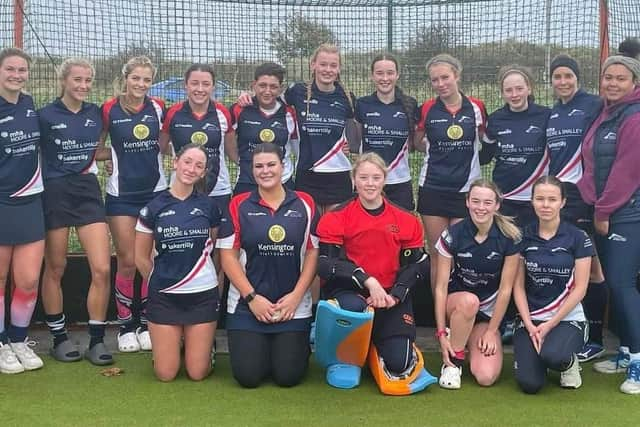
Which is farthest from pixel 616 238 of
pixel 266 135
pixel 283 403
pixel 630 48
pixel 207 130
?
pixel 207 130

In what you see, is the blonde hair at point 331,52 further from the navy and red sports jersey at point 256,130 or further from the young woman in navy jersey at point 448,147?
the young woman in navy jersey at point 448,147

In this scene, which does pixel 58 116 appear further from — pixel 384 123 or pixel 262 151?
pixel 384 123

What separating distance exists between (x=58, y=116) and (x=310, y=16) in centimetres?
233

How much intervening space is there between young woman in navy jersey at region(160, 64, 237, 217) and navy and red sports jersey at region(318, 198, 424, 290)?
0.88 meters

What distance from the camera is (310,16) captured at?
6078mm

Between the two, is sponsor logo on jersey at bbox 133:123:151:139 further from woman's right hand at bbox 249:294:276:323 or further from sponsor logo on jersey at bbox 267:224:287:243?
woman's right hand at bbox 249:294:276:323

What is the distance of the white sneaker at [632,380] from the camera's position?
161 inches

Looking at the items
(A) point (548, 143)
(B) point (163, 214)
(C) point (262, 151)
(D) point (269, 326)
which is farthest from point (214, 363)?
(A) point (548, 143)

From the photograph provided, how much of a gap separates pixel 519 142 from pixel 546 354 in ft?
4.45

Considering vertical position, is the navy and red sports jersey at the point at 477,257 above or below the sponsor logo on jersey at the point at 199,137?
below

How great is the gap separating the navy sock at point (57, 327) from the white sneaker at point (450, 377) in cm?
223

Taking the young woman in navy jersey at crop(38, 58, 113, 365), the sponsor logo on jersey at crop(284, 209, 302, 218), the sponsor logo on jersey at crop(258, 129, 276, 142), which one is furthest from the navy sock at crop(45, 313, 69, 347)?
the sponsor logo on jersey at crop(258, 129, 276, 142)

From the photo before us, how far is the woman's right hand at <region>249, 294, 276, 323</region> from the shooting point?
14.0 ft

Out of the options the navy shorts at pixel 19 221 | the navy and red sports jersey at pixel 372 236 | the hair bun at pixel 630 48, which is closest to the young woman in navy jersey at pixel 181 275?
the navy shorts at pixel 19 221
